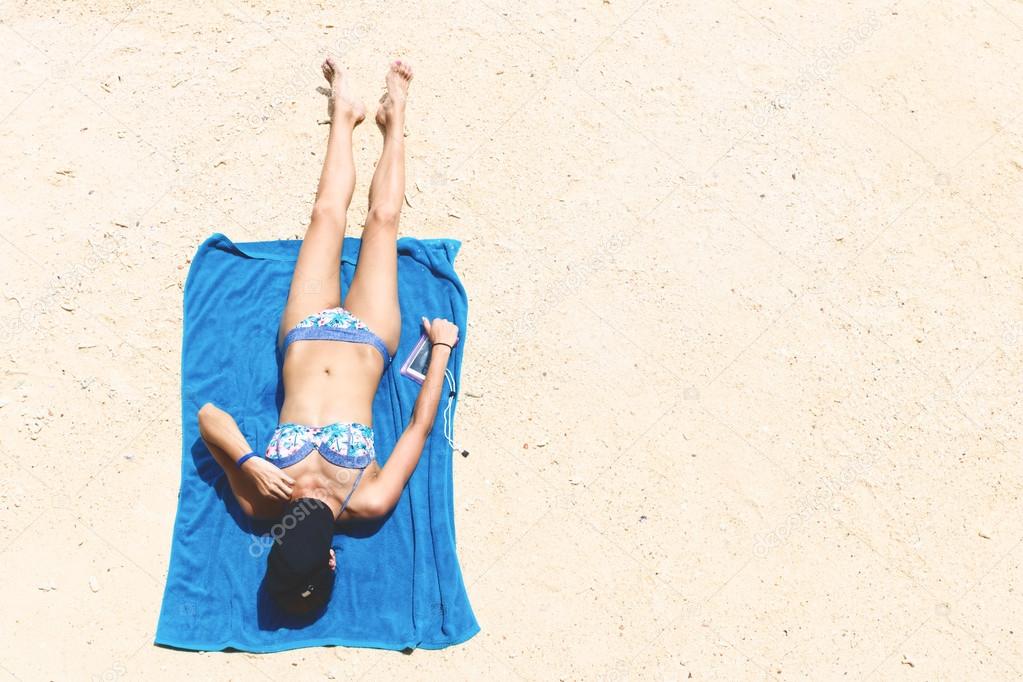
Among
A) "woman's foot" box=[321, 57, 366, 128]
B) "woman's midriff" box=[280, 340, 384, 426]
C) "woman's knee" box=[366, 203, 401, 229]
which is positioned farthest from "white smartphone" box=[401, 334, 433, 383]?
"woman's foot" box=[321, 57, 366, 128]

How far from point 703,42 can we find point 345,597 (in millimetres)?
5092

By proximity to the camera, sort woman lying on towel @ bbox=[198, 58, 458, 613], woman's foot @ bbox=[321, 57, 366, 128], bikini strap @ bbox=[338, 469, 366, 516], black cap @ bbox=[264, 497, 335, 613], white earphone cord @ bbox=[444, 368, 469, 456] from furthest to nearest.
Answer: woman's foot @ bbox=[321, 57, 366, 128] → white earphone cord @ bbox=[444, 368, 469, 456] → bikini strap @ bbox=[338, 469, 366, 516] → woman lying on towel @ bbox=[198, 58, 458, 613] → black cap @ bbox=[264, 497, 335, 613]

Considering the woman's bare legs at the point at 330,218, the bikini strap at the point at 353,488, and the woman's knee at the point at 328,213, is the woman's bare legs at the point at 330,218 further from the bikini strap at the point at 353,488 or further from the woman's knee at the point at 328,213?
the bikini strap at the point at 353,488

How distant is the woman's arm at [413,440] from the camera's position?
6.06 metres

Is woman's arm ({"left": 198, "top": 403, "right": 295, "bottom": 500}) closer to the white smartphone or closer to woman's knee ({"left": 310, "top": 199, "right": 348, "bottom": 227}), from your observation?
the white smartphone

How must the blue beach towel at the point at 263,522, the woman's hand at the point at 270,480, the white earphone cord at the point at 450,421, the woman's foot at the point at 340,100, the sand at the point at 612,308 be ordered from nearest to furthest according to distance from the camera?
1. the woman's hand at the point at 270,480
2. the blue beach towel at the point at 263,522
3. the sand at the point at 612,308
4. the white earphone cord at the point at 450,421
5. the woman's foot at the point at 340,100

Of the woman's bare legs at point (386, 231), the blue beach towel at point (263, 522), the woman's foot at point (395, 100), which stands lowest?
the blue beach towel at point (263, 522)

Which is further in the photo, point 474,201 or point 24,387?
point 474,201

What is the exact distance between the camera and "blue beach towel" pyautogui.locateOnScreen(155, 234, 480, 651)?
6.11 m

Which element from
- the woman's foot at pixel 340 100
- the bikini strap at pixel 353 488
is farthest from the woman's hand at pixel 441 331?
the woman's foot at pixel 340 100

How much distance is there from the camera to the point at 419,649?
616cm

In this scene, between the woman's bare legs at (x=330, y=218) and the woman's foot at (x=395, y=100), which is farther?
the woman's foot at (x=395, y=100)

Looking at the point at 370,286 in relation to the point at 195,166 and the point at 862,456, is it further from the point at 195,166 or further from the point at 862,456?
the point at 862,456

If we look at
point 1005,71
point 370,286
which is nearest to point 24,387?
point 370,286
